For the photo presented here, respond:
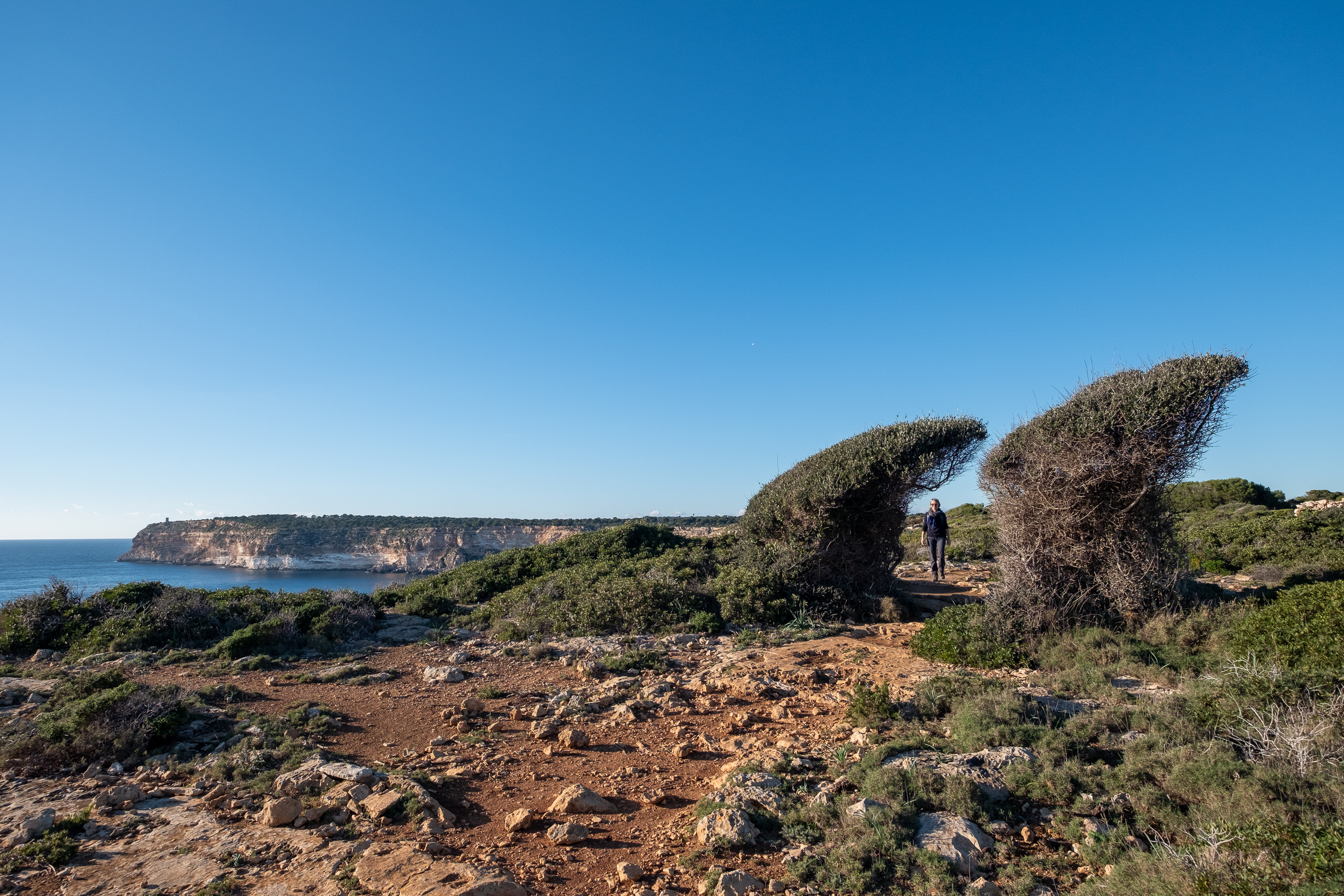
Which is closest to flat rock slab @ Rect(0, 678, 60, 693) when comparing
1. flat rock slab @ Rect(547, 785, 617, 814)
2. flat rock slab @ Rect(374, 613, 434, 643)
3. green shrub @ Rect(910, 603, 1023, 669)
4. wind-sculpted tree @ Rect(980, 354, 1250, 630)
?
flat rock slab @ Rect(374, 613, 434, 643)

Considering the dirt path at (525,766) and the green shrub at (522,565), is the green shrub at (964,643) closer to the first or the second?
the dirt path at (525,766)

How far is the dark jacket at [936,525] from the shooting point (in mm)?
13297

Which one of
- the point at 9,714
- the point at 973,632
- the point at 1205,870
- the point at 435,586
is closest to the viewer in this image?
the point at 1205,870

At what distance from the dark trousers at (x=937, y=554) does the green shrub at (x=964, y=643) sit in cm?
454

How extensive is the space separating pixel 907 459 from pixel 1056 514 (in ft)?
9.74

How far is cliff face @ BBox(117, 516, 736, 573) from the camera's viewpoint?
61.7 meters

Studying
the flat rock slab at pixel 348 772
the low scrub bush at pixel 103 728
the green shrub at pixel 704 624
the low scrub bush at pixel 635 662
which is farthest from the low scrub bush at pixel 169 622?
the flat rock slab at pixel 348 772

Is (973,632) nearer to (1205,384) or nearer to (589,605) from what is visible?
(1205,384)

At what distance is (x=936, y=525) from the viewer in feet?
44.5

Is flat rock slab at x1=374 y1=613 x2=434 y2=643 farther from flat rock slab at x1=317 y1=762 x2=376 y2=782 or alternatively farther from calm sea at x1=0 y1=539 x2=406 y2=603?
calm sea at x1=0 y1=539 x2=406 y2=603

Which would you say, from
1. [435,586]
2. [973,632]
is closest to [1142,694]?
[973,632]

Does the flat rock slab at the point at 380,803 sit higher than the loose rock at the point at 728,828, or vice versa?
the loose rock at the point at 728,828

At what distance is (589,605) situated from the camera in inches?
474

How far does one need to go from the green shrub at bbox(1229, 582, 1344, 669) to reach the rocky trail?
10.2ft
